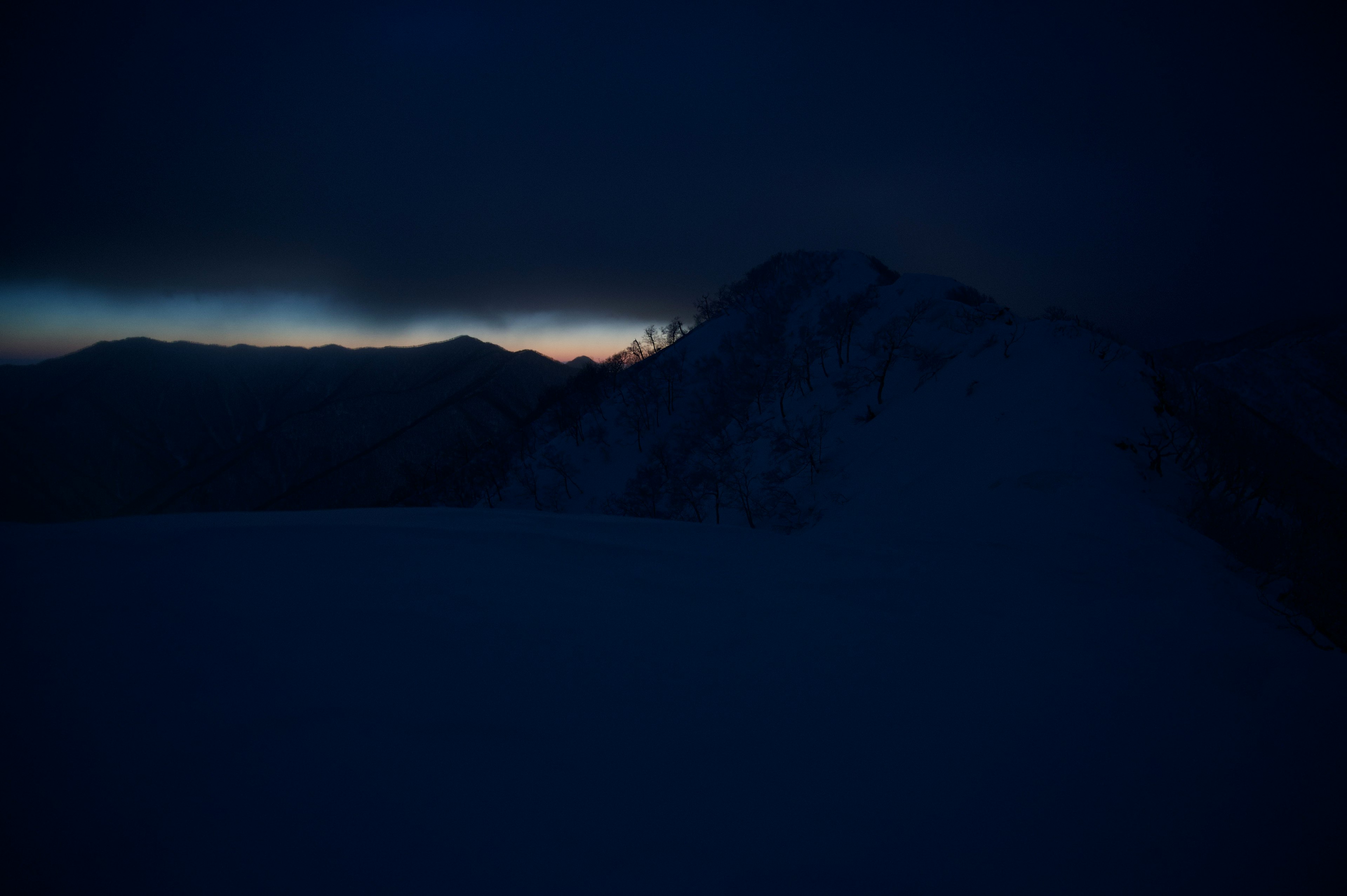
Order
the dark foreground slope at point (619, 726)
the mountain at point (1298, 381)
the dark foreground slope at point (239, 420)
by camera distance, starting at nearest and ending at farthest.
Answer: the dark foreground slope at point (619, 726) < the mountain at point (1298, 381) < the dark foreground slope at point (239, 420)

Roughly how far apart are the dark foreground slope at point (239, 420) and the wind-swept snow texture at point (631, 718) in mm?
88804

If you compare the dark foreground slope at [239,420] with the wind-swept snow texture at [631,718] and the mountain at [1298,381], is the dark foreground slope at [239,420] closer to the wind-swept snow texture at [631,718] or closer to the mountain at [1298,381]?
the wind-swept snow texture at [631,718]

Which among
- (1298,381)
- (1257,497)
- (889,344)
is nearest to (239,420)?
(889,344)

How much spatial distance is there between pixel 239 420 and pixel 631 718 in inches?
8850

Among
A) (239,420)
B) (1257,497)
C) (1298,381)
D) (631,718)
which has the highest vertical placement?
(631,718)

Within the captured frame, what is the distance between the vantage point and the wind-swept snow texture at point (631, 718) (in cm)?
238

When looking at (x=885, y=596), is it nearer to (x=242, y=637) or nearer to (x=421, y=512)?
(x=242, y=637)

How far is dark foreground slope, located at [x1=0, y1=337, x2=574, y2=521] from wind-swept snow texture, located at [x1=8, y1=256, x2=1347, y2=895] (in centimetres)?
8880

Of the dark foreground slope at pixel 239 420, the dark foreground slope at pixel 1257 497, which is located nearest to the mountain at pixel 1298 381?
the dark foreground slope at pixel 1257 497

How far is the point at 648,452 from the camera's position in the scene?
55125 mm

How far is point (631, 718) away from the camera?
10.4 ft

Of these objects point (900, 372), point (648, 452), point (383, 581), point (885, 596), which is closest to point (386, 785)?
point (383, 581)

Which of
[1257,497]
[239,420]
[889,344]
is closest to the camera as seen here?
[1257,497]

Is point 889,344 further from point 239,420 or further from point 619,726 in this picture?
point 239,420
